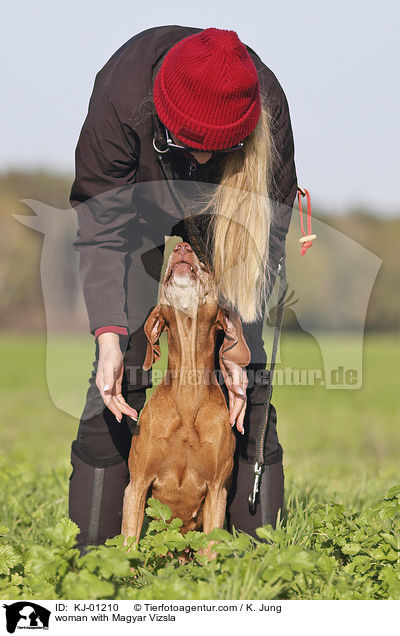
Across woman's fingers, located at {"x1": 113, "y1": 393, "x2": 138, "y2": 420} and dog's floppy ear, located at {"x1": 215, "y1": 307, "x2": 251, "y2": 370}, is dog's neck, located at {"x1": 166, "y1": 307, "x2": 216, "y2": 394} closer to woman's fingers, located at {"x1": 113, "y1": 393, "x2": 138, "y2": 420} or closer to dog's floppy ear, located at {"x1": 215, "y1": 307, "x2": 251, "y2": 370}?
dog's floppy ear, located at {"x1": 215, "y1": 307, "x2": 251, "y2": 370}

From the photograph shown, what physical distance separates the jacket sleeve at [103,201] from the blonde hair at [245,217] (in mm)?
411

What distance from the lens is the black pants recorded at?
11.4ft

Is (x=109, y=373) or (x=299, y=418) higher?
(x=299, y=418)

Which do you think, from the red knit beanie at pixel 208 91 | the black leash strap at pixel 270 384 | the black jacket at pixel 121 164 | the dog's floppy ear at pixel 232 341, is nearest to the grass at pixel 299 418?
the black leash strap at pixel 270 384

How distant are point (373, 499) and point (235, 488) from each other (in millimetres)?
1320

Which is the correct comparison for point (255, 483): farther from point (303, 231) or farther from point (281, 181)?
point (281, 181)

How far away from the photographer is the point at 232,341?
11.2 feet

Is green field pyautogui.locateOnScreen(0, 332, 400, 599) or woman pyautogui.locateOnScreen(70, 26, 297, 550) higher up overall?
woman pyautogui.locateOnScreen(70, 26, 297, 550)

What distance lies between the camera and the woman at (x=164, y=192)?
2.80 m

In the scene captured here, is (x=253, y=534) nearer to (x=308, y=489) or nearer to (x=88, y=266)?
(x=308, y=489)

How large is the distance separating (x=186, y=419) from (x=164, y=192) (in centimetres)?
109

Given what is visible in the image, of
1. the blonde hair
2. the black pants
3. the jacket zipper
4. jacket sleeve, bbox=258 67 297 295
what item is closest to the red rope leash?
jacket sleeve, bbox=258 67 297 295
